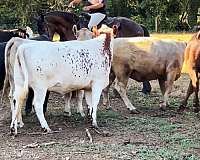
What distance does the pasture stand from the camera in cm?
644

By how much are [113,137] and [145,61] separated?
9.10ft

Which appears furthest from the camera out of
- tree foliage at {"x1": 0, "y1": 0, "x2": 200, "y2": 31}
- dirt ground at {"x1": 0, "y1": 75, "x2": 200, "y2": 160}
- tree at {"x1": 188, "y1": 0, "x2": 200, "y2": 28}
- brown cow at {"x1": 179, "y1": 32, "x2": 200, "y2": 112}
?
tree at {"x1": 188, "y1": 0, "x2": 200, "y2": 28}

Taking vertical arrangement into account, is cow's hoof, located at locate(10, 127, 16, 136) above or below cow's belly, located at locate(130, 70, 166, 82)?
below

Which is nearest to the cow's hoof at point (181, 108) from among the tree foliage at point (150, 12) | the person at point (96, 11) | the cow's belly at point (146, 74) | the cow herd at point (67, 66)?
the cow herd at point (67, 66)

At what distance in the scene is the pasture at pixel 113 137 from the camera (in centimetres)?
644

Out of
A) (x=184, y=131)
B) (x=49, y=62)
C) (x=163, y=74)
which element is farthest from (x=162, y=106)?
(x=49, y=62)

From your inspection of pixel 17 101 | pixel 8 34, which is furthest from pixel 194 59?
pixel 8 34

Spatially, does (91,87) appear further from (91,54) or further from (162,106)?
(162,106)

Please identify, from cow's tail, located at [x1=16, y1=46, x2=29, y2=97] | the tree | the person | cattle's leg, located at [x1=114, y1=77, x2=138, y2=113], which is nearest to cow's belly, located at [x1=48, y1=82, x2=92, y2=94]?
cow's tail, located at [x1=16, y1=46, x2=29, y2=97]

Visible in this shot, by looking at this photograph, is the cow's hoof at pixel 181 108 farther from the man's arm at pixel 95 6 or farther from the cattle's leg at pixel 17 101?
the cattle's leg at pixel 17 101

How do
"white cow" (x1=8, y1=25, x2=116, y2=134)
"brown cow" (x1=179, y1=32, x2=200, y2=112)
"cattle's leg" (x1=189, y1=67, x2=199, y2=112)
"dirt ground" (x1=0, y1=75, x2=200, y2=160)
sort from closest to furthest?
"dirt ground" (x1=0, y1=75, x2=200, y2=160), "white cow" (x1=8, y1=25, x2=116, y2=134), "brown cow" (x1=179, y1=32, x2=200, y2=112), "cattle's leg" (x1=189, y1=67, x2=199, y2=112)

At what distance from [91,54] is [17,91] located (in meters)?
1.30

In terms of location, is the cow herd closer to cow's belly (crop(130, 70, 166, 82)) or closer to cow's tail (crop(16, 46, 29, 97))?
cow's tail (crop(16, 46, 29, 97))

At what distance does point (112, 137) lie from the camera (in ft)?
24.5
